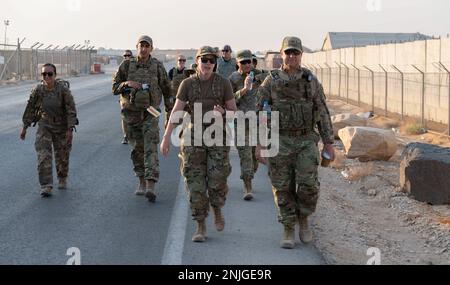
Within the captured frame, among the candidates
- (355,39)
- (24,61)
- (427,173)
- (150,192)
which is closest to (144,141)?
(150,192)

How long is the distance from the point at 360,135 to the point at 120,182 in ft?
16.3

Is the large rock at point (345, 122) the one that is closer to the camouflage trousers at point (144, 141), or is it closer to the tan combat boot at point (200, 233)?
the camouflage trousers at point (144, 141)

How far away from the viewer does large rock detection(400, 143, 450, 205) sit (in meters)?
8.60

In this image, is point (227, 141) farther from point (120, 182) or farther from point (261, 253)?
point (120, 182)

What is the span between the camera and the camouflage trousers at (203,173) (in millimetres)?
6566

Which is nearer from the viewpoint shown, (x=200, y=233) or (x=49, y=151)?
(x=200, y=233)

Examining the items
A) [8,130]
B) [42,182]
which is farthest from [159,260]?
[8,130]

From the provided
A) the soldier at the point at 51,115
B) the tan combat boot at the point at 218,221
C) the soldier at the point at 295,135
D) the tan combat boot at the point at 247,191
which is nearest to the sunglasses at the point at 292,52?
the soldier at the point at 295,135

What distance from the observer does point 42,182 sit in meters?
8.59

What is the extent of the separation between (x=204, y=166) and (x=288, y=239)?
108 centimetres

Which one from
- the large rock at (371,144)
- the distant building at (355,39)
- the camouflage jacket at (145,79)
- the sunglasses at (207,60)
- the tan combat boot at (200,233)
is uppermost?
the distant building at (355,39)

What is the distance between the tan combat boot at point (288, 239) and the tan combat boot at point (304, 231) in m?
0.16

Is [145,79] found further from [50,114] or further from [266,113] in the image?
[266,113]

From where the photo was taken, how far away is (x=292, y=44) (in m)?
6.29
